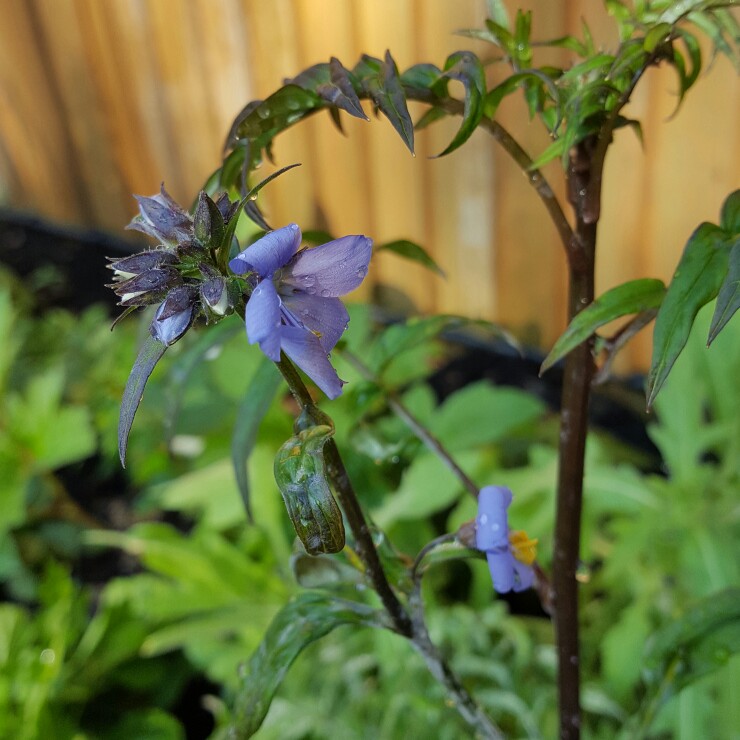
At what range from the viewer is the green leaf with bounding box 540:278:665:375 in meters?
0.42

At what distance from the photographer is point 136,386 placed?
0.35 m

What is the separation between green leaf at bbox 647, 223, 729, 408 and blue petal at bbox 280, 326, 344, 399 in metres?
0.16

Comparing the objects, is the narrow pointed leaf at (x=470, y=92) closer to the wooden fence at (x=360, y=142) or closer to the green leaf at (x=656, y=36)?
the green leaf at (x=656, y=36)

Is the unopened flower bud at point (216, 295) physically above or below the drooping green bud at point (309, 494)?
above

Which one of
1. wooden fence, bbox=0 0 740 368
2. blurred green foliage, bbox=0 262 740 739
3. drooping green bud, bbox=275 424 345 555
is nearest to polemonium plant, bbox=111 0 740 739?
drooping green bud, bbox=275 424 345 555

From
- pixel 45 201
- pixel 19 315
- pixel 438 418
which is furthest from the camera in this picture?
pixel 45 201

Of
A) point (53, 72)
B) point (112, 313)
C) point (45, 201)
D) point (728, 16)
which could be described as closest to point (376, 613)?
point (728, 16)

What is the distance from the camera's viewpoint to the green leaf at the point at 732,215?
43 cm

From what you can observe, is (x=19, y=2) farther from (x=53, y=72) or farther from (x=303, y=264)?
(x=303, y=264)

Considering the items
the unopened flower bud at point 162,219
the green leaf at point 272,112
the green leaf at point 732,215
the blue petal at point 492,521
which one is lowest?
the blue petal at point 492,521

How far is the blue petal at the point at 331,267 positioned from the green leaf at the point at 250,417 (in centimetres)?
19

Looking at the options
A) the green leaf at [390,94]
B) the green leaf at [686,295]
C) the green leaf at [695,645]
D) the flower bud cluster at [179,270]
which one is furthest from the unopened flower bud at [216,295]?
the green leaf at [695,645]

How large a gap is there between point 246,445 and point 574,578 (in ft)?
0.87

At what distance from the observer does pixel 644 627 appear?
1.00m
